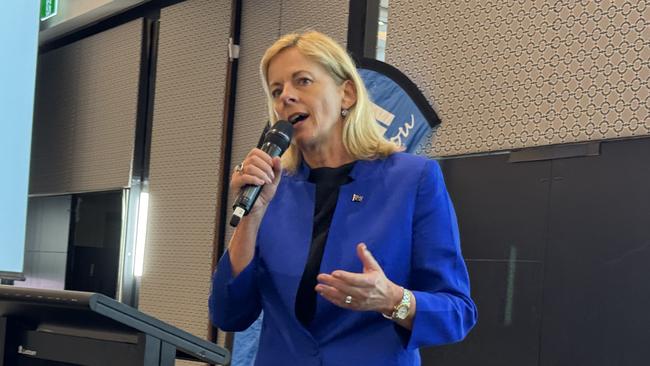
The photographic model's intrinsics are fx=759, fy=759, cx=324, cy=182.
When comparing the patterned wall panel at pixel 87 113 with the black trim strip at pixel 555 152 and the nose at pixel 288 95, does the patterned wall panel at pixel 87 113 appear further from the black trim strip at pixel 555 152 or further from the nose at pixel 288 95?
the nose at pixel 288 95

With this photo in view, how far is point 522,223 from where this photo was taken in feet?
8.96

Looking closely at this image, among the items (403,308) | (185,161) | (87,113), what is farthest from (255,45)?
(403,308)

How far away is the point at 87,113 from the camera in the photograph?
5.73 m

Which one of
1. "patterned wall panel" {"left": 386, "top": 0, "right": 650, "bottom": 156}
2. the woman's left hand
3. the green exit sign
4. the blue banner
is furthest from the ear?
Result: the green exit sign

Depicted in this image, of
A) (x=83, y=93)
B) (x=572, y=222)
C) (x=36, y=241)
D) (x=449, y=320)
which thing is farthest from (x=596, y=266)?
(x=36, y=241)

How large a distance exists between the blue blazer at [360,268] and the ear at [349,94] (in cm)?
13

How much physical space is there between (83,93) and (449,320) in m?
5.11

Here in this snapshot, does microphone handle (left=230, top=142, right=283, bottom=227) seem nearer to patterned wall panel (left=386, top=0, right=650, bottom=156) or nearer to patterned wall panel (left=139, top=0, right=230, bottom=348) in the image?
patterned wall panel (left=386, top=0, right=650, bottom=156)

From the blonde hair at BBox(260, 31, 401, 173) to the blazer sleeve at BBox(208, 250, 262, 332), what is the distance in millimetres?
218

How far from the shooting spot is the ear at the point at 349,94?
1414 mm

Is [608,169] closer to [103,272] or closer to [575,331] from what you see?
[575,331]

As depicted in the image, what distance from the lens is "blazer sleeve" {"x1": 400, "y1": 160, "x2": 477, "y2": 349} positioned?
1.19 meters

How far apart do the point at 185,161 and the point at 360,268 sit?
3737 mm

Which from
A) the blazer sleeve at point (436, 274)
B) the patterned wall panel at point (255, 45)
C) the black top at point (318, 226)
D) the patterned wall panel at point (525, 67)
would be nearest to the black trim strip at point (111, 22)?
the patterned wall panel at point (255, 45)
